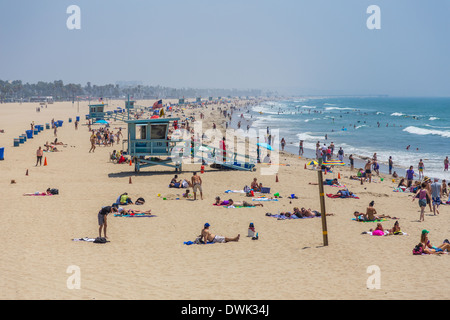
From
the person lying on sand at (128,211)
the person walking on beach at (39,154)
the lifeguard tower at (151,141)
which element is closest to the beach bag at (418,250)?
the person lying on sand at (128,211)

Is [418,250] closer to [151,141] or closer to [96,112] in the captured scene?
[151,141]

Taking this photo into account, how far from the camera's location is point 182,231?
1395 centimetres

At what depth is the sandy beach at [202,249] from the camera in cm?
929

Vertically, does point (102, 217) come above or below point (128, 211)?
above

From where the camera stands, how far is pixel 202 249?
12312 millimetres

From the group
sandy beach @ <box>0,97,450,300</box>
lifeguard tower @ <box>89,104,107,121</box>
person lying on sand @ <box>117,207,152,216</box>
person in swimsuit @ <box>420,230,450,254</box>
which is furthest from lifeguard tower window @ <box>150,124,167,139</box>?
lifeguard tower @ <box>89,104,107,121</box>

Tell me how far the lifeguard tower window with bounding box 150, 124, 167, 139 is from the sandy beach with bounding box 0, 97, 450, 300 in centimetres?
273

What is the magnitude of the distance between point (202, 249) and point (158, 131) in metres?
12.0

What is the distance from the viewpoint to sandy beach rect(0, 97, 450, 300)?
30.5ft

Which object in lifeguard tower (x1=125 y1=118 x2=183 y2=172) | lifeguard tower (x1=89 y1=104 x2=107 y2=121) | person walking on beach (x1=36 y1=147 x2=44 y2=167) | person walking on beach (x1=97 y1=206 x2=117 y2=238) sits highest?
lifeguard tower (x1=89 y1=104 x2=107 y2=121)

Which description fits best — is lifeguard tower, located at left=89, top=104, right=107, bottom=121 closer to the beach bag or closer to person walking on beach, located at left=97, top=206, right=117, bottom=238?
person walking on beach, located at left=97, top=206, right=117, bottom=238

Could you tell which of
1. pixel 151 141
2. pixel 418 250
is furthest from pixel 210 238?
pixel 151 141
